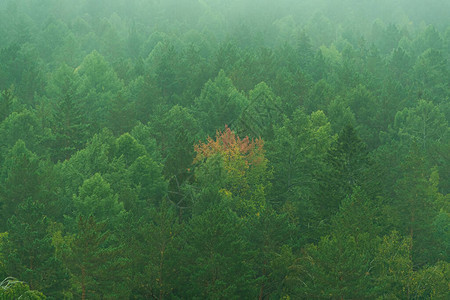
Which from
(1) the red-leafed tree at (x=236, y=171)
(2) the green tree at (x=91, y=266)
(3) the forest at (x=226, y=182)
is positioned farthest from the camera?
(1) the red-leafed tree at (x=236, y=171)

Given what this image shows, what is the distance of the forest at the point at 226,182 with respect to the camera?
38969mm

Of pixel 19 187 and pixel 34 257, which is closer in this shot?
pixel 34 257

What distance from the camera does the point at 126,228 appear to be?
44.3 metres

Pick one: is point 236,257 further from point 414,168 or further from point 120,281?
point 414,168

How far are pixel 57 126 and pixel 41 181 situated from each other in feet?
56.0

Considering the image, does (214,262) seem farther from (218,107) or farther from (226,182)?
(218,107)

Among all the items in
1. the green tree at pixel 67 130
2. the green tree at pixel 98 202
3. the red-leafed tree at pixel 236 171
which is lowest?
the red-leafed tree at pixel 236 171

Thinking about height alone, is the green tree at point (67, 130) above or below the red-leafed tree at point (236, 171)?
above

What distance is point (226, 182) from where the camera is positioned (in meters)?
52.4

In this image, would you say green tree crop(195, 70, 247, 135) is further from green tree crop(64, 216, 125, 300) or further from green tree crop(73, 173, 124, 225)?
green tree crop(64, 216, 125, 300)

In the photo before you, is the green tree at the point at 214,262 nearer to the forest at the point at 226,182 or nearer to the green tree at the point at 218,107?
the forest at the point at 226,182

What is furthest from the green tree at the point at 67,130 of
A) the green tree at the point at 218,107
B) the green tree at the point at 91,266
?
the green tree at the point at 91,266

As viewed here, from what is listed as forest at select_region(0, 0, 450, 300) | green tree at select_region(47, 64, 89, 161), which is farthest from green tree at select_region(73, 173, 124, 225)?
green tree at select_region(47, 64, 89, 161)

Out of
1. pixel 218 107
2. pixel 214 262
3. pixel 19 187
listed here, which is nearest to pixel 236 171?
pixel 214 262
